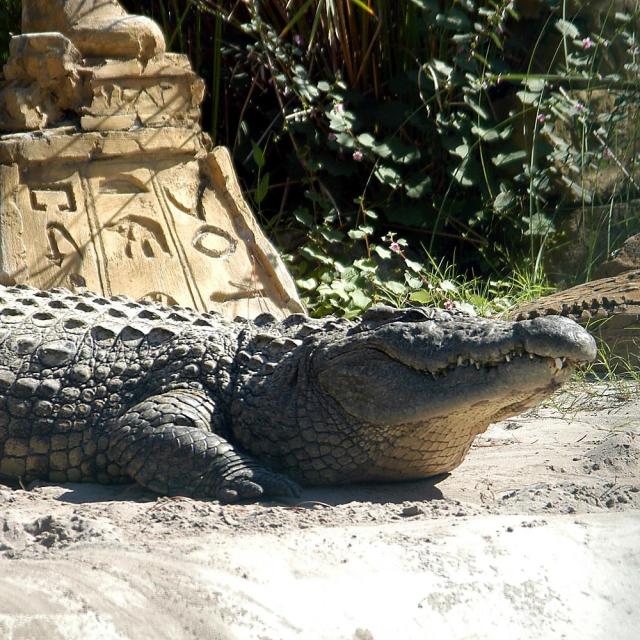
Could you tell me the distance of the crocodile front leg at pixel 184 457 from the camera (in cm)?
368

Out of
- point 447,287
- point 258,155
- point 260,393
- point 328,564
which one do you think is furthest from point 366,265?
point 328,564

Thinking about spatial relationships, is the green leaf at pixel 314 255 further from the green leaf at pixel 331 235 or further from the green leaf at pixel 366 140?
the green leaf at pixel 366 140

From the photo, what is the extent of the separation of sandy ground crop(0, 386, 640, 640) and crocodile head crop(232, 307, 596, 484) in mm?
158

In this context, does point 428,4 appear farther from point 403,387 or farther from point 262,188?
point 403,387

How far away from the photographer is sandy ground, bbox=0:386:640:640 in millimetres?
2514

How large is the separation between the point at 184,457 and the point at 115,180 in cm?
→ 256

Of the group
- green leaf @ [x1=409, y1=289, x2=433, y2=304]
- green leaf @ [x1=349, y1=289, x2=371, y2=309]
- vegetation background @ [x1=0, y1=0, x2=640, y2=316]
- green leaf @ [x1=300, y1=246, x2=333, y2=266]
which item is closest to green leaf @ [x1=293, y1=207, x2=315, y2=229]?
vegetation background @ [x1=0, y1=0, x2=640, y2=316]

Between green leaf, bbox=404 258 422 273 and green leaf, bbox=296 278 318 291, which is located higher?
green leaf, bbox=404 258 422 273

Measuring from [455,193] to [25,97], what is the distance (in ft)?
10.4

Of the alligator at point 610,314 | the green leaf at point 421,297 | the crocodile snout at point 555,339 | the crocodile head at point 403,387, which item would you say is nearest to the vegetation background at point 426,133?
the green leaf at point 421,297

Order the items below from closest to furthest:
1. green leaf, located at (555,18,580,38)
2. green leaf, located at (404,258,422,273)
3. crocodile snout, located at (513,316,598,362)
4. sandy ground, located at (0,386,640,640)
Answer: sandy ground, located at (0,386,640,640)
crocodile snout, located at (513,316,598,362)
green leaf, located at (404,258,422,273)
green leaf, located at (555,18,580,38)

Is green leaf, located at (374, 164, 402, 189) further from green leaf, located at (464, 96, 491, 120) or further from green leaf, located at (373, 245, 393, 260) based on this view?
green leaf, located at (464, 96, 491, 120)

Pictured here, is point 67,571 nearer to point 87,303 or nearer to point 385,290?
point 87,303

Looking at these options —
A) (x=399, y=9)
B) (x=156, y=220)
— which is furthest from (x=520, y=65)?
(x=156, y=220)
